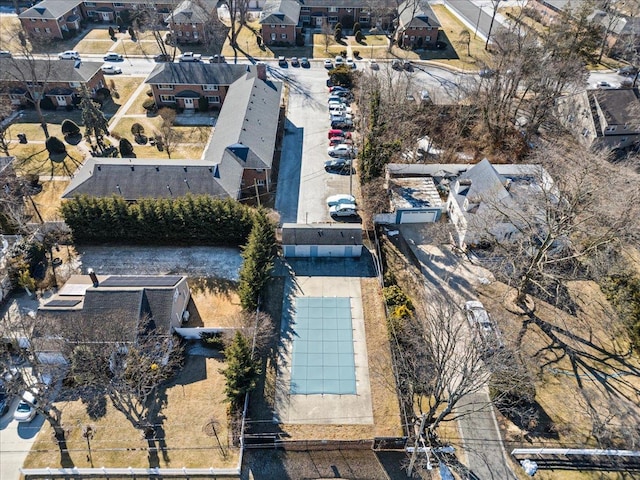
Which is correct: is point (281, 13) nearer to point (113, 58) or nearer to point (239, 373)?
point (113, 58)

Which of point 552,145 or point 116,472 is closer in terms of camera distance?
point 116,472

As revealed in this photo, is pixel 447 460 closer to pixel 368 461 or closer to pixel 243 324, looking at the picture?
pixel 368 461

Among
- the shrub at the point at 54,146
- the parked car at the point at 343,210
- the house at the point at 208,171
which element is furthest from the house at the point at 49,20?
the parked car at the point at 343,210

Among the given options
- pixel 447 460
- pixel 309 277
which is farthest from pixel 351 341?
pixel 447 460

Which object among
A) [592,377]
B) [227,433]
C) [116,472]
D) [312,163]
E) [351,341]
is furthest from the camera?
[312,163]

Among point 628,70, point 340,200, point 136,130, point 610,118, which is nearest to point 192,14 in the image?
point 136,130

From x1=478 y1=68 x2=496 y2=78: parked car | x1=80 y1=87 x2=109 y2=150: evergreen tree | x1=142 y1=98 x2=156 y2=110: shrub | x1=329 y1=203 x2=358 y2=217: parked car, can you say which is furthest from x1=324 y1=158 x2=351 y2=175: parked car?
x1=142 y1=98 x2=156 y2=110: shrub

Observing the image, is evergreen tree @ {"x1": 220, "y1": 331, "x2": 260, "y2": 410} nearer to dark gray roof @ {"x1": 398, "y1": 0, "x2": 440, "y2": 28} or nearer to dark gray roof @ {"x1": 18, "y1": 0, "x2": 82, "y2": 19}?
dark gray roof @ {"x1": 398, "y1": 0, "x2": 440, "y2": 28}
